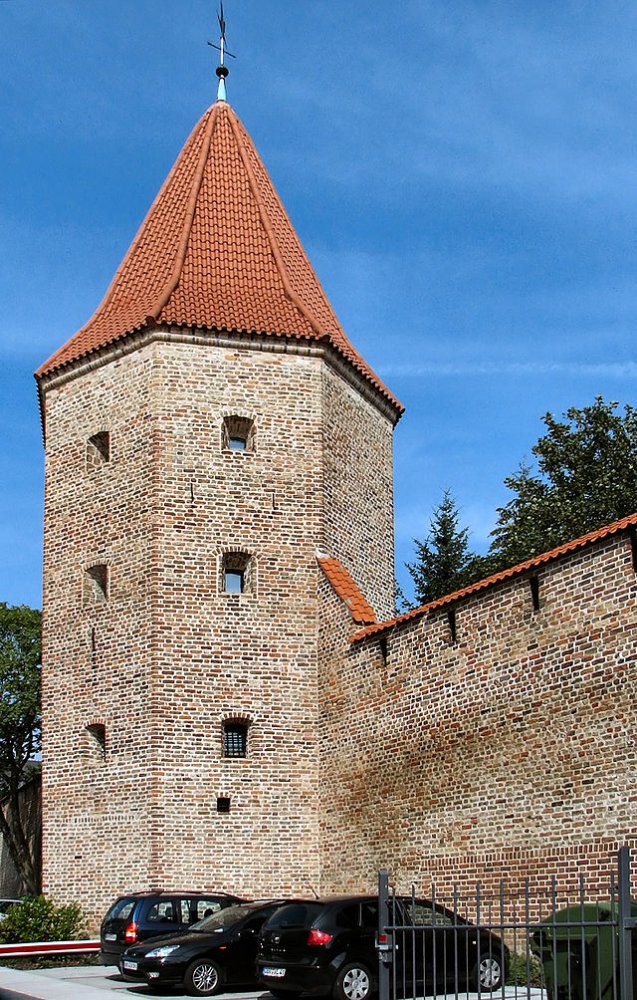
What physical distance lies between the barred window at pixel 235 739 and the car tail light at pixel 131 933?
4662 millimetres

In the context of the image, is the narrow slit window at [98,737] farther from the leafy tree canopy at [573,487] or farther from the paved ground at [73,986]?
the leafy tree canopy at [573,487]

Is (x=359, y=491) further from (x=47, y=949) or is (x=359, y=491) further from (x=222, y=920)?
(x=222, y=920)

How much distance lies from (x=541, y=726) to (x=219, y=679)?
6.71m

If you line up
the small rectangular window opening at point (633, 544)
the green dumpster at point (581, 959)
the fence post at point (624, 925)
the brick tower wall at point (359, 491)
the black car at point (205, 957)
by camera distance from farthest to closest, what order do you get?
1. the brick tower wall at point (359, 491)
2. the black car at point (205, 957)
3. the small rectangular window opening at point (633, 544)
4. the green dumpster at point (581, 959)
5. the fence post at point (624, 925)

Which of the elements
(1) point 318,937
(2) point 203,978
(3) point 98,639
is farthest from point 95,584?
(1) point 318,937

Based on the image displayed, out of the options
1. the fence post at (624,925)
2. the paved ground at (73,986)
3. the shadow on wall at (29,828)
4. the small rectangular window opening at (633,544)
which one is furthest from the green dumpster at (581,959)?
the shadow on wall at (29,828)

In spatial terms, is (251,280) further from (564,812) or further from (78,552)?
(564,812)

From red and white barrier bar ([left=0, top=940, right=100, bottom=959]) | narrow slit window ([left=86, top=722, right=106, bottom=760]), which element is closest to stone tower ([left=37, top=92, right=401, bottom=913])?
narrow slit window ([left=86, top=722, right=106, bottom=760])

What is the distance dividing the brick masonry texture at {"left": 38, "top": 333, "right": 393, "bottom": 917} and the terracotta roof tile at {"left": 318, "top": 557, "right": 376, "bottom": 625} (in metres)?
0.29

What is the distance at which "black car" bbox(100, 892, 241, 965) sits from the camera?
15.8 meters

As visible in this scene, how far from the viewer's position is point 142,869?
63.5ft

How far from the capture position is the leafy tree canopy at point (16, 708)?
36594 millimetres

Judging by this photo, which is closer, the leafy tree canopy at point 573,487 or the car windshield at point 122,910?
the car windshield at point 122,910

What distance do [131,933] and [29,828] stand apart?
2215 centimetres
